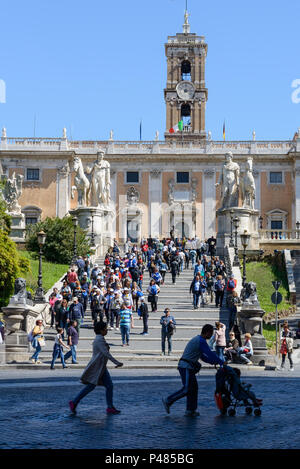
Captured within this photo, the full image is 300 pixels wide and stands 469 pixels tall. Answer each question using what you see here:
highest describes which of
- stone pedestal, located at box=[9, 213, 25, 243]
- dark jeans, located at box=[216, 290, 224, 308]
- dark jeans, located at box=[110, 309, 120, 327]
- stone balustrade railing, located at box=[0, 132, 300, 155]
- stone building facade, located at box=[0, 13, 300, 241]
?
stone balustrade railing, located at box=[0, 132, 300, 155]

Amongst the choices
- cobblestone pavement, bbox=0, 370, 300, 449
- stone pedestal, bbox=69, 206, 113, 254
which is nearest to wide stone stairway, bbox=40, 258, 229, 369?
cobblestone pavement, bbox=0, 370, 300, 449

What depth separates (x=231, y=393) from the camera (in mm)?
11922

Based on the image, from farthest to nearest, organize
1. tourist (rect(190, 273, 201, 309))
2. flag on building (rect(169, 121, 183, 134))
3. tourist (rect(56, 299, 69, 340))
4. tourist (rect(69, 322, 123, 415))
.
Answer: flag on building (rect(169, 121, 183, 134))
tourist (rect(190, 273, 201, 309))
tourist (rect(56, 299, 69, 340))
tourist (rect(69, 322, 123, 415))

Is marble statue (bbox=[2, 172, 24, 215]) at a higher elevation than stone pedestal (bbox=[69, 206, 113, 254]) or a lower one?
higher

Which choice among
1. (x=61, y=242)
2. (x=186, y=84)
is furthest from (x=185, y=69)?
(x=61, y=242)

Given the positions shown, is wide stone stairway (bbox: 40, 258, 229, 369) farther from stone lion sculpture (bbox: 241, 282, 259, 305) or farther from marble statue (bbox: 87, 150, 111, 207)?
marble statue (bbox: 87, 150, 111, 207)

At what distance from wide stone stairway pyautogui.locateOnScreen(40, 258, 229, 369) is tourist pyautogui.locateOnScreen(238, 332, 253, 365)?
1.74 m

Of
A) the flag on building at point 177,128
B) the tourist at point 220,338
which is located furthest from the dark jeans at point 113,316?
the flag on building at point 177,128

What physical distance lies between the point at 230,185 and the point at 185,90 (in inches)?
1578

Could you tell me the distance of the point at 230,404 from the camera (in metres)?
11.7

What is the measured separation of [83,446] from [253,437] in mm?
2125

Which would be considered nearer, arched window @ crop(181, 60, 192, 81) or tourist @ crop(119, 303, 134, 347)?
tourist @ crop(119, 303, 134, 347)

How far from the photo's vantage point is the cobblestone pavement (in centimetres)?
955
